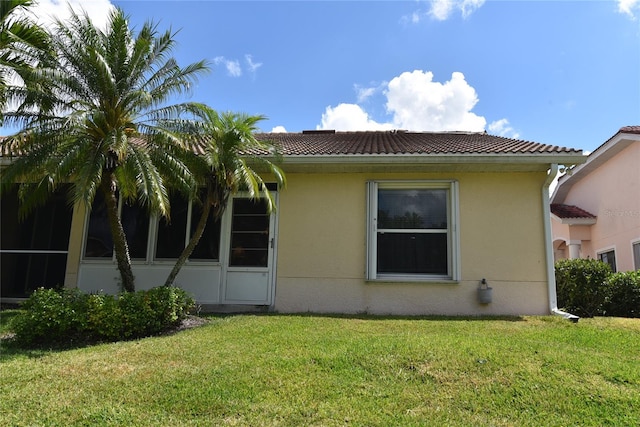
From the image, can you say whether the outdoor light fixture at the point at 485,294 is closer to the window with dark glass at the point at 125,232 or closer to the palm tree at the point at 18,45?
the window with dark glass at the point at 125,232

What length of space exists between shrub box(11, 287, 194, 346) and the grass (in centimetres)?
35

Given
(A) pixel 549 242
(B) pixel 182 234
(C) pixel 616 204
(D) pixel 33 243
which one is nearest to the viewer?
(A) pixel 549 242

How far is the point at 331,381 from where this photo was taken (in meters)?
3.81

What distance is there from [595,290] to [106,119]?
32.6 ft

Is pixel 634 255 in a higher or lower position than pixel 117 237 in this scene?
higher

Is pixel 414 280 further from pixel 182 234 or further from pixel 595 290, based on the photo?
pixel 182 234

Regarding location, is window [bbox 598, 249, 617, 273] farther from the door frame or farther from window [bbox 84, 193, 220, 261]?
window [bbox 84, 193, 220, 261]

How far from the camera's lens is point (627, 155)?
13.1 metres

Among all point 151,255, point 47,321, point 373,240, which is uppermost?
point 373,240

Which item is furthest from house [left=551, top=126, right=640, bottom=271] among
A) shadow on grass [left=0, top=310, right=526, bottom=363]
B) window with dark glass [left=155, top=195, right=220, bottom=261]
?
window with dark glass [left=155, top=195, right=220, bottom=261]

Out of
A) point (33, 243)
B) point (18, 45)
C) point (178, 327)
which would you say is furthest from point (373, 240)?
point (33, 243)

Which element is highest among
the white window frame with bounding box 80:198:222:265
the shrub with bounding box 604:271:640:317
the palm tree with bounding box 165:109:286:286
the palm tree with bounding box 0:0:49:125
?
the palm tree with bounding box 0:0:49:125

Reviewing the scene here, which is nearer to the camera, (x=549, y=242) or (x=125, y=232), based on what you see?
(x=549, y=242)

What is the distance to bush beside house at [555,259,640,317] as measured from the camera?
27.0ft
